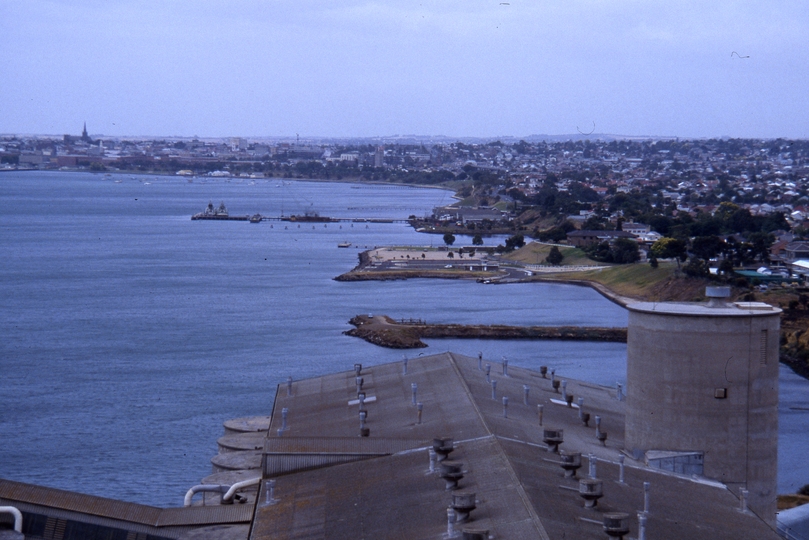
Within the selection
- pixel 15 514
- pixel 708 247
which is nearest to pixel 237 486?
pixel 15 514

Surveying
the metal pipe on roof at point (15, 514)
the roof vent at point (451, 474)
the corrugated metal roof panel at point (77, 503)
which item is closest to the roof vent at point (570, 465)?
the roof vent at point (451, 474)

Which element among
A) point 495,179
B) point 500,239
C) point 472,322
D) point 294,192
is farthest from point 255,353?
point 294,192

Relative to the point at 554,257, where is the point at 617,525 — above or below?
above

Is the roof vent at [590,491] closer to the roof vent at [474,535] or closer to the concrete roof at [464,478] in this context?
the concrete roof at [464,478]

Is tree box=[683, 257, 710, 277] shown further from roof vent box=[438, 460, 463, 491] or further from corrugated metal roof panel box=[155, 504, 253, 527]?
roof vent box=[438, 460, 463, 491]

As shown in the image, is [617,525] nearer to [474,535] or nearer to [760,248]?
[474,535]
